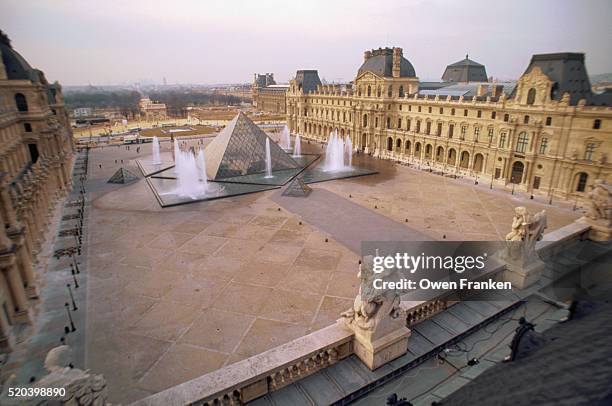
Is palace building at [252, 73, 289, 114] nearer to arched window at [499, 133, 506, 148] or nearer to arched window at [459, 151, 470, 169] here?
arched window at [459, 151, 470, 169]

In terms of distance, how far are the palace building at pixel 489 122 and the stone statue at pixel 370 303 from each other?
30.6 m

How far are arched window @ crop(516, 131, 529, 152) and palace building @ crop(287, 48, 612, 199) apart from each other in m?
0.10

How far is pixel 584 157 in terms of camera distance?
28703 mm

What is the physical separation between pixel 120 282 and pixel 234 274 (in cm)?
532

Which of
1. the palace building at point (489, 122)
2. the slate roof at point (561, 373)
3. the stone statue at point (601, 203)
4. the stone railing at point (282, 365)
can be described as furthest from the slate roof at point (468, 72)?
the slate roof at point (561, 373)

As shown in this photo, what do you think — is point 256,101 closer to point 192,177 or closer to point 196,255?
point 192,177

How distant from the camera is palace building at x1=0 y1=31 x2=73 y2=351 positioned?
508 inches

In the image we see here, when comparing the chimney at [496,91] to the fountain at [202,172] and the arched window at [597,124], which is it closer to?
the arched window at [597,124]

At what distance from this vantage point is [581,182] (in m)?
29.3

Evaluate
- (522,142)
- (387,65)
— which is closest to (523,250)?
(522,142)

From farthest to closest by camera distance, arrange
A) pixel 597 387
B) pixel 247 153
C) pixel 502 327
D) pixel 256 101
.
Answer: pixel 256 101
pixel 247 153
pixel 502 327
pixel 597 387

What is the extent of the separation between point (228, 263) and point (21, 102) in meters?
25.4

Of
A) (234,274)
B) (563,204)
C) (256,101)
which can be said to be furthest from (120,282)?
(256,101)

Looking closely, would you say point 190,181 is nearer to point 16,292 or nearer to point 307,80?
point 16,292
